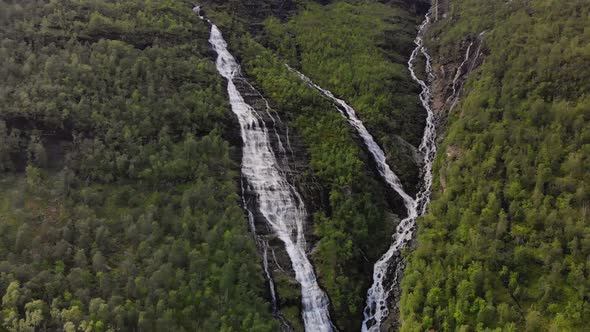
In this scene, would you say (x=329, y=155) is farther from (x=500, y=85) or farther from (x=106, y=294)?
(x=106, y=294)

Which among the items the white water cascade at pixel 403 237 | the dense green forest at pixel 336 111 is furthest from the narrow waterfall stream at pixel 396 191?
the dense green forest at pixel 336 111

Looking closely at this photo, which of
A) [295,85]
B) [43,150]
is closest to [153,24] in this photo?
[295,85]

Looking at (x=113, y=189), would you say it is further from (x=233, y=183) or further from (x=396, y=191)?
(x=396, y=191)

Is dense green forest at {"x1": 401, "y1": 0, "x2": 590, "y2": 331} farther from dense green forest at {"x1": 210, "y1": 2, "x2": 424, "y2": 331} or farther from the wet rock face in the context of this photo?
the wet rock face

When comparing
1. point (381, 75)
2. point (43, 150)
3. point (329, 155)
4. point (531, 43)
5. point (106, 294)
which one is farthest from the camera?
point (381, 75)

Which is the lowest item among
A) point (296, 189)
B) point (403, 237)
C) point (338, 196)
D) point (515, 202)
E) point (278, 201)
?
point (403, 237)

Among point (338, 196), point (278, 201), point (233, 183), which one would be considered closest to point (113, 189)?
point (233, 183)

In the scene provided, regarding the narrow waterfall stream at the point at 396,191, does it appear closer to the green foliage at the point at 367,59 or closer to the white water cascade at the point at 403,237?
the white water cascade at the point at 403,237
